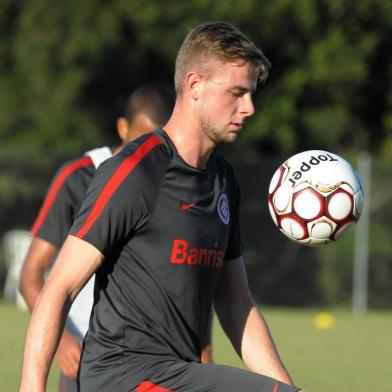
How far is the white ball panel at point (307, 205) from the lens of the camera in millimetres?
4926

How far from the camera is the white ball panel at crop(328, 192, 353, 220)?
491 centimetres

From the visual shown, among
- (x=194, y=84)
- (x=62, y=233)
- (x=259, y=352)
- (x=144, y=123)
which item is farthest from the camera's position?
(x=144, y=123)

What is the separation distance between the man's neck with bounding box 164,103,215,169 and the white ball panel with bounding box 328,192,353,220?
772 mm

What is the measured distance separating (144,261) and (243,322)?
64cm

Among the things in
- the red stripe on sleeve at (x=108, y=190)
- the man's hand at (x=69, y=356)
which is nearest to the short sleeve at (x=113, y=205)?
the red stripe on sleeve at (x=108, y=190)

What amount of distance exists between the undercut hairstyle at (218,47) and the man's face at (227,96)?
3cm

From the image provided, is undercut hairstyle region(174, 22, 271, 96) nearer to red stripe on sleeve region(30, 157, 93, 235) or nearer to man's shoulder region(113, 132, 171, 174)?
man's shoulder region(113, 132, 171, 174)

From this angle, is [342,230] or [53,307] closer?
[53,307]

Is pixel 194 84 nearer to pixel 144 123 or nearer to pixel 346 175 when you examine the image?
pixel 346 175

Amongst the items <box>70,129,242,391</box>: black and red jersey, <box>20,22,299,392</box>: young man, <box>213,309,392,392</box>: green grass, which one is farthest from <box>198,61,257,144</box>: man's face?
<box>213,309,392,392</box>: green grass

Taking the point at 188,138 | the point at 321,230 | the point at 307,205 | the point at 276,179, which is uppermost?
the point at 188,138

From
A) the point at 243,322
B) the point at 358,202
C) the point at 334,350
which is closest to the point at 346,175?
the point at 358,202

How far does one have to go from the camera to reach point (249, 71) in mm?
4293

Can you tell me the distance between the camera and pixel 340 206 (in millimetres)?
4914
